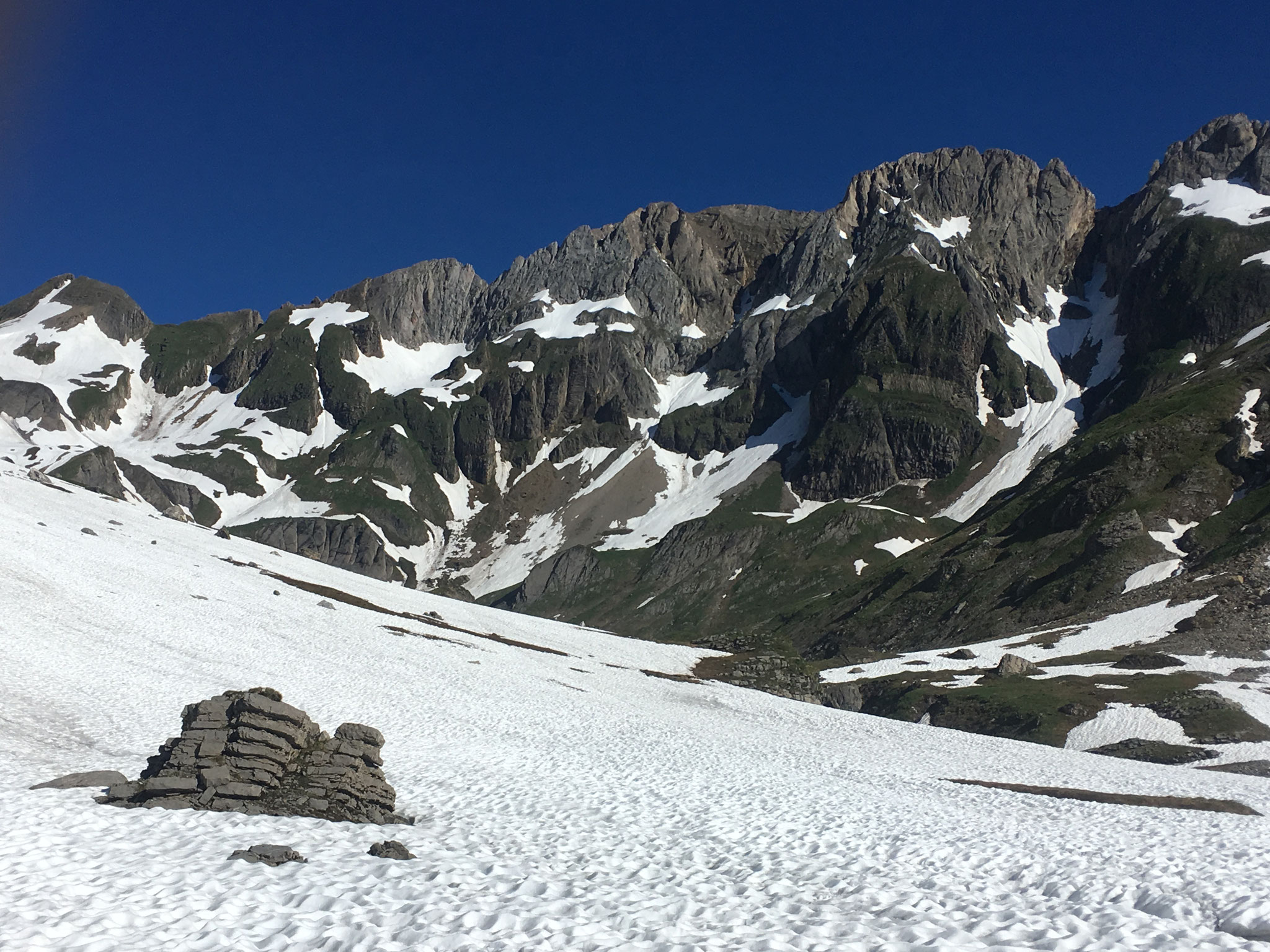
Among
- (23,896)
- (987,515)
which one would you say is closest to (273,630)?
(23,896)

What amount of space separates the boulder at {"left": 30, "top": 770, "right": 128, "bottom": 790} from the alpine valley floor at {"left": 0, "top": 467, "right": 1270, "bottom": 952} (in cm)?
70

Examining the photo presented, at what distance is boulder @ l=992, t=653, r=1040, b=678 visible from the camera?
6625 centimetres

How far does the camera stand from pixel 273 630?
46.3 m

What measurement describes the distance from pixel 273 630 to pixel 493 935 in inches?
1568

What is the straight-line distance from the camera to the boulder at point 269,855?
13.9 meters

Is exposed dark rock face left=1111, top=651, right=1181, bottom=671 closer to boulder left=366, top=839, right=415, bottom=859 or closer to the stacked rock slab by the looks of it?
the stacked rock slab

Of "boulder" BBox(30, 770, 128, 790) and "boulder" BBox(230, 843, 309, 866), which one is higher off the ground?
"boulder" BBox(230, 843, 309, 866)

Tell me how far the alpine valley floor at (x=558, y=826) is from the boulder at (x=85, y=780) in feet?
2.30

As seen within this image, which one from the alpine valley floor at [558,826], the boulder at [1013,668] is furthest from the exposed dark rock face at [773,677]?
the alpine valley floor at [558,826]

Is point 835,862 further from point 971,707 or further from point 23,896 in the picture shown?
point 971,707

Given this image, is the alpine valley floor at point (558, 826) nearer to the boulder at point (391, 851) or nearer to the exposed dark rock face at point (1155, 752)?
the boulder at point (391, 851)

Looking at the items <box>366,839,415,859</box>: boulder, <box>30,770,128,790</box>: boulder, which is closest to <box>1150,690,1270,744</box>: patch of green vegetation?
<box>366,839,415,859</box>: boulder

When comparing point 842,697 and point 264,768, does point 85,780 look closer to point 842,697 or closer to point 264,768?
point 264,768

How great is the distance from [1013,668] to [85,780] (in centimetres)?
6531
